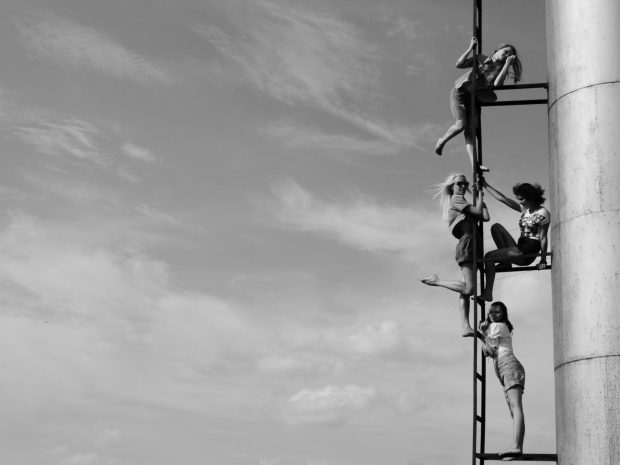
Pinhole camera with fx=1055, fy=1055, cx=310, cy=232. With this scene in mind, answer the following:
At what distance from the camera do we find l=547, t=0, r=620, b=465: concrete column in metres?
17.4

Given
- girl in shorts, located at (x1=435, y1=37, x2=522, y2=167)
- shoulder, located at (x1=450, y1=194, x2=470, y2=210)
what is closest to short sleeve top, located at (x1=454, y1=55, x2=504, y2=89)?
girl in shorts, located at (x1=435, y1=37, x2=522, y2=167)

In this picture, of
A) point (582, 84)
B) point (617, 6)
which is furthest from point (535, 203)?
point (617, 6)

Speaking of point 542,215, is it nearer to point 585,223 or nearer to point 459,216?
point 459,216

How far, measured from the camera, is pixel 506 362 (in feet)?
65.1

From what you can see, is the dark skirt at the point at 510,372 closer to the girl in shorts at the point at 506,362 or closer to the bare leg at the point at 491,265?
the girl in shorts at the point at 506,362

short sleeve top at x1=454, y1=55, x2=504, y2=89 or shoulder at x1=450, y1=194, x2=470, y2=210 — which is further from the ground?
short sleeve top at x1=454, y1=55, x2=504, y2=89

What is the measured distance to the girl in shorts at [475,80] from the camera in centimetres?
2234

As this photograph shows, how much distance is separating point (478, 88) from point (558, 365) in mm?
6802

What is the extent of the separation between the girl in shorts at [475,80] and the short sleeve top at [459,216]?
1140 mm

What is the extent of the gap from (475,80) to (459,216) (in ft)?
9.86

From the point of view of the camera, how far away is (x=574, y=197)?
61.7 ft

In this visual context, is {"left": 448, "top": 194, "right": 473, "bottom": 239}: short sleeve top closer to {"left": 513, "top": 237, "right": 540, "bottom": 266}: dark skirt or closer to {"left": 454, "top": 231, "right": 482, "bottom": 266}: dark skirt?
{"left": 454, "top": 231, "right": 482, "bottom": 266}: dark skirt

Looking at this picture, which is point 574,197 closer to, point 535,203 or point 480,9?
point 535,203

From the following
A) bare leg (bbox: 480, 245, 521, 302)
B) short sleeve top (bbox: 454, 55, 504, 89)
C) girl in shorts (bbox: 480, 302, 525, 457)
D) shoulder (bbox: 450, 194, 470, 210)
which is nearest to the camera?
girl in shorts (bbox: 480, 302, 525, 457)
